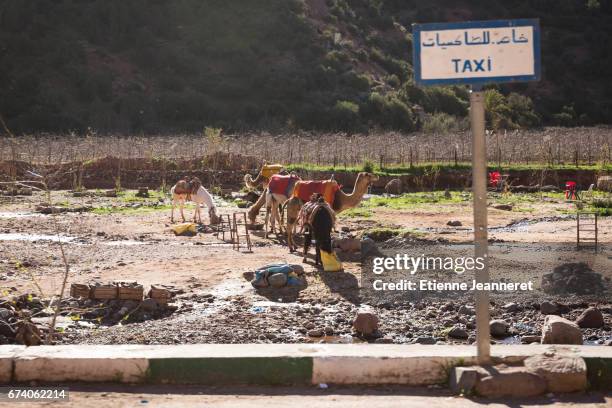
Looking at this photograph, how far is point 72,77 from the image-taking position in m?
60.7

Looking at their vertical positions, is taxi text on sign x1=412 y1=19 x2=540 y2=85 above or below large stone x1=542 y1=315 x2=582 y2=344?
above

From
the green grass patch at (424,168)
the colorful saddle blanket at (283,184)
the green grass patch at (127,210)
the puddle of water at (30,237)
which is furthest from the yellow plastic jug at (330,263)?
Answer: the green grass patch at (424,168)

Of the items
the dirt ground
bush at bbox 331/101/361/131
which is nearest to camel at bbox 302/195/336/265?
the dirt ground

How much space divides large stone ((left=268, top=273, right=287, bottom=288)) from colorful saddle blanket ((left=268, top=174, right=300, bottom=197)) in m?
6.12

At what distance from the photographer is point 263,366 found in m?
6.48

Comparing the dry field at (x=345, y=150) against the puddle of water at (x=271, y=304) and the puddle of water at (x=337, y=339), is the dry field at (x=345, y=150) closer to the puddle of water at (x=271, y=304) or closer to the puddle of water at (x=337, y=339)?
the puddle of water at (x=271, y=304)

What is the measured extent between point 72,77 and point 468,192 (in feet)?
125

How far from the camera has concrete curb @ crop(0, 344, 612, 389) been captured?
642 centimetres

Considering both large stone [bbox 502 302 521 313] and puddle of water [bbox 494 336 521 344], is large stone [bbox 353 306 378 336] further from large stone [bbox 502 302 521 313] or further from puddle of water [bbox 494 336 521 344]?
large stone [bbox 502 302 521 313]

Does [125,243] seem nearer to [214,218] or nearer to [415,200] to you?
[214,218]

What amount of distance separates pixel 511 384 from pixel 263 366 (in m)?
1.82

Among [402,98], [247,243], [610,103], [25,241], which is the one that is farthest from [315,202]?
[610,103]

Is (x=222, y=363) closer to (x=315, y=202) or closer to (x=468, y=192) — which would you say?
(x=315, y=202)

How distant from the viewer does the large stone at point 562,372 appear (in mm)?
6230
